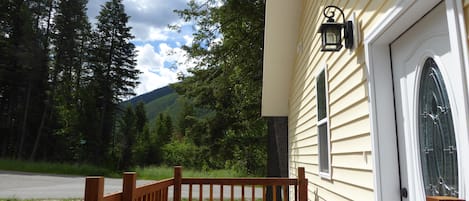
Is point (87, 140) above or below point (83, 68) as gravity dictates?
below

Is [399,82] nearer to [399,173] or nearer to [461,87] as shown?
[399,173]

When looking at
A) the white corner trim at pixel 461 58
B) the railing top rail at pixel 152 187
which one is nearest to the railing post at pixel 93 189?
the railing top rail at pixel 152 187

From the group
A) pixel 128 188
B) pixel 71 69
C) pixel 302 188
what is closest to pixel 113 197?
pixel 128 188

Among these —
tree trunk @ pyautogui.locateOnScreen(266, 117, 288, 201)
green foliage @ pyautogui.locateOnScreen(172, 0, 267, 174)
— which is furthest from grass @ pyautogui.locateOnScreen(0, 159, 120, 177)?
tree trunk @ pyautogui.locateOnScreen(266, 117, 288, 201)

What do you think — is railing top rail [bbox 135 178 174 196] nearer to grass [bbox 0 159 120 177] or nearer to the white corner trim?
the white corner trim

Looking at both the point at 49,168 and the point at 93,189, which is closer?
the point at 93,189

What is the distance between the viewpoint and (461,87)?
50.4 inches

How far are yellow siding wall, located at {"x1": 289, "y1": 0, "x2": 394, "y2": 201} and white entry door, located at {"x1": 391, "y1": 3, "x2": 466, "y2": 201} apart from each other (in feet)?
0.83

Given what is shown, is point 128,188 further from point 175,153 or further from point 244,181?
point 175,153

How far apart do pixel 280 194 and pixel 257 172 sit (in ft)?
33.2

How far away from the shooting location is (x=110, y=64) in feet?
82.5

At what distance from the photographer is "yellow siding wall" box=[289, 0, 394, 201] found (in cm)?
227

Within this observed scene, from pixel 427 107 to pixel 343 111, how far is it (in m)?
1.13

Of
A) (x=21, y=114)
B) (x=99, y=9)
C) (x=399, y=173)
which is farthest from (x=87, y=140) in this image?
(x=399, y=173)
